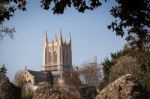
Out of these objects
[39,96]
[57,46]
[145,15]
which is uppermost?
[57,46]

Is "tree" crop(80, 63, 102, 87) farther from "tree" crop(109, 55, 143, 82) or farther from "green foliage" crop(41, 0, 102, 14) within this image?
"green foliage" crop(41, 0, 102, 14)

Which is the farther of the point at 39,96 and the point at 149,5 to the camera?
the point at 39,96

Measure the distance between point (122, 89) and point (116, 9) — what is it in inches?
525

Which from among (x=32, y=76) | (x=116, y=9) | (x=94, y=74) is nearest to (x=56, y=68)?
(x=32, y=76)

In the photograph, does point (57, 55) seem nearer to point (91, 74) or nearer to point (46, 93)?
point (91, 74)

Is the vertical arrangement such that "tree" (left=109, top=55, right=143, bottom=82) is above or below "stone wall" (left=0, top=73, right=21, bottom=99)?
above

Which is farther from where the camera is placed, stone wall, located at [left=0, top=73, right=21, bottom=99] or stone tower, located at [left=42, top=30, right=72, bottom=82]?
stone tower, located at [left=42, top=30, right=72, bottom=82]

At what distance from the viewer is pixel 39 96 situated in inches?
843

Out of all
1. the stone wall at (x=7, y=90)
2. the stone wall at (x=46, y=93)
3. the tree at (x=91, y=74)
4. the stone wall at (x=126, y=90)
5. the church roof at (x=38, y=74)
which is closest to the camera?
the stone wall at (x=126, y=90)

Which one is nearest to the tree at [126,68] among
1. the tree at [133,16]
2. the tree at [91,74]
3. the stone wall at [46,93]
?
the stone wall at [46,93]

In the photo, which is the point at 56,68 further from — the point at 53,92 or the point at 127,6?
the point at 127,6

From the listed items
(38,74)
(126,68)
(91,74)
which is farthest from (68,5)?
(38,74)

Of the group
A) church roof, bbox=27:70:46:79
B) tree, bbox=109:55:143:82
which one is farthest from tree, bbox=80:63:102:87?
church roof, bbox=27:70:46:79

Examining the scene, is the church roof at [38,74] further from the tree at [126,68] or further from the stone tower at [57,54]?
the tree at [126,68]
